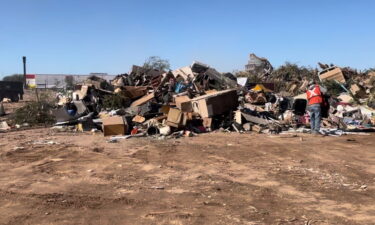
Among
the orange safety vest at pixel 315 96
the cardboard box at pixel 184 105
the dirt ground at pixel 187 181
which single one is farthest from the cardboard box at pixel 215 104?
the orange safety vest at pixel 315 96

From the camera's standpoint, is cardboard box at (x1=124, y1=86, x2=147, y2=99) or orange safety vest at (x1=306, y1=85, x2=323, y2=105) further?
cardboard box at (x1=124, y1=86, x2=147, y2=99)

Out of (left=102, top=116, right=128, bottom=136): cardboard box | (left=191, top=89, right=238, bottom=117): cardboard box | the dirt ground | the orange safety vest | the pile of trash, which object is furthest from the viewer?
(left=191, top=89, right=238, bottom=117): cardboard box

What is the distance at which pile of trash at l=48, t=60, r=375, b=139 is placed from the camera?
38.5ft

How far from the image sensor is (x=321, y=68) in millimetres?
24031

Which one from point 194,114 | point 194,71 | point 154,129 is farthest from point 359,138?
point 194,71

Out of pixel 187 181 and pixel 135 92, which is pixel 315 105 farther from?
pixel 135 92

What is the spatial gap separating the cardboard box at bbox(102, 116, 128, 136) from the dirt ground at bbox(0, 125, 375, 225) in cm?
71

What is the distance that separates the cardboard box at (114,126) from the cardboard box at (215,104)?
8.22ft

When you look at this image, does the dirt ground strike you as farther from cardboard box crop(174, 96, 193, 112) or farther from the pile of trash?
cardboard box crop(174, 96, 193, 112)

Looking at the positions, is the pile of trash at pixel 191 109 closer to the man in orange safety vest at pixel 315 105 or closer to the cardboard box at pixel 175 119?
the cardboard box at pixel 175 119

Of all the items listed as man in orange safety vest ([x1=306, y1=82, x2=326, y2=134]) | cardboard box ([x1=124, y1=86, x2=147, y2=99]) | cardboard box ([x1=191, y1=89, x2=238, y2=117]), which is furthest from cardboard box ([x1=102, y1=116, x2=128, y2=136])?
man in orange safety vest ([x1=306, y1=82, x2=326, y2=134])

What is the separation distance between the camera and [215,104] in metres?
12.4

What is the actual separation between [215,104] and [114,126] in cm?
320

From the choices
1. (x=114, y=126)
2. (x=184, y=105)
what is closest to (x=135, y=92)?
(x=184, y=105)
